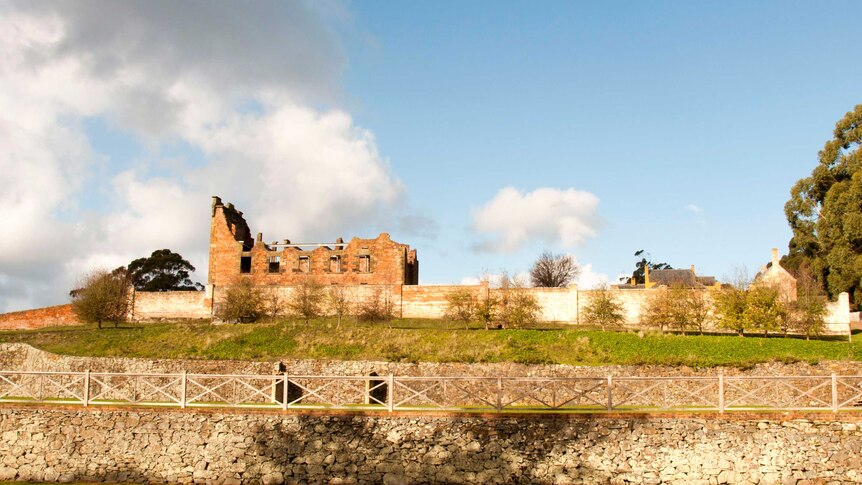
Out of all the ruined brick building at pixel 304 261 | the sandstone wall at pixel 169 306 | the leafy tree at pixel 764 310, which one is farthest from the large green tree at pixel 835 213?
the sandstone wall at pixel 169 306

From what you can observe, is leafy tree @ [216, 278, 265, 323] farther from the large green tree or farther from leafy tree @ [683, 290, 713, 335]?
the large green tree

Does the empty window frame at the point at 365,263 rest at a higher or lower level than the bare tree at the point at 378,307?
higher

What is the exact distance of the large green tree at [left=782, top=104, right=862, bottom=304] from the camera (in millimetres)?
43031

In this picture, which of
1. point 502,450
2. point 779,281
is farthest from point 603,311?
point 502,450

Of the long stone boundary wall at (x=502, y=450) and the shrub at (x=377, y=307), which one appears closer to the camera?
the long stone boundary wall at (x=502, y=450)

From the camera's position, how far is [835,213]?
145 feet

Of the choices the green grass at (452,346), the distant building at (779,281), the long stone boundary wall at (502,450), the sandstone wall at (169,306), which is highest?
the distant building at (779,281)

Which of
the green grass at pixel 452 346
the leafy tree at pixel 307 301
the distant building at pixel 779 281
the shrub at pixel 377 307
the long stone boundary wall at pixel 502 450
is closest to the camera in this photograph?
the long stone boundary wall at pixel 502 450

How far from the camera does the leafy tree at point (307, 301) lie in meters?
43.2

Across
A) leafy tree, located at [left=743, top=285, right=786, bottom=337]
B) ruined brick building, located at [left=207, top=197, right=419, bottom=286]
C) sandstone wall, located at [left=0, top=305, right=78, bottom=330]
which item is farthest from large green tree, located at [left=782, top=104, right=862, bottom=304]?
sandstone wall, located at [left=0, top=305, right=78, bottom=330]

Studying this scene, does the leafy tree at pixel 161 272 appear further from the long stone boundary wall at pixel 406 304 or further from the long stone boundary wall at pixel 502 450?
the long stone boundary wall at pixel 502 450

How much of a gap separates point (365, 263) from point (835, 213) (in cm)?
3148

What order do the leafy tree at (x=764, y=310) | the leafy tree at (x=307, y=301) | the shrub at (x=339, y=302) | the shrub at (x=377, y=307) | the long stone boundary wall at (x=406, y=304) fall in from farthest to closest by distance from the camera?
1. the long stone boundary wall at (x=406, y=304)
2. the shrub at (x=339, y=302)
3. the leafy tree at (x=307, y=301)
4. the shrub at (x=377, y=307)
5. the leafy tree at (x=764, y=310)

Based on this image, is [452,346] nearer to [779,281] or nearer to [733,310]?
[733,310]
